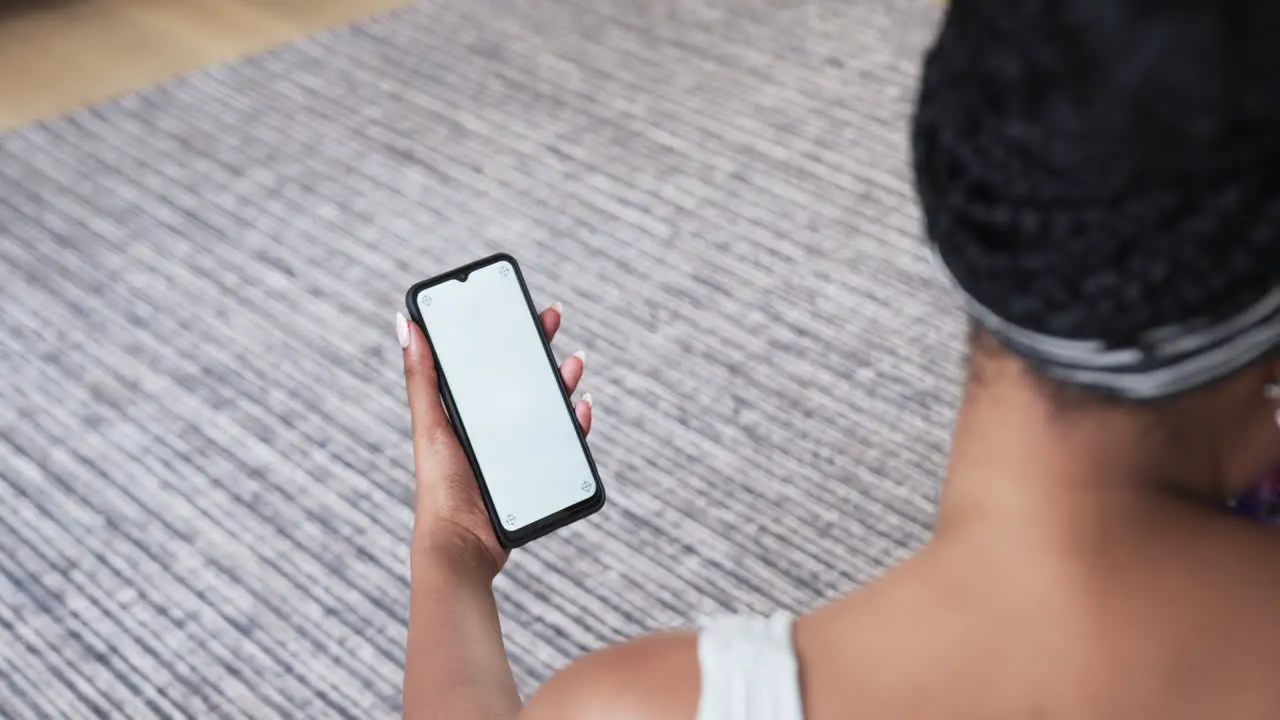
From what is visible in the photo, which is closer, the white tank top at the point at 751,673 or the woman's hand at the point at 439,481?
the white tank top at the point at 751,673

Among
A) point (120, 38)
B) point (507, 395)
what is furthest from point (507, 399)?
→ point (120, 38)

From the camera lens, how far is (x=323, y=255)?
1.56 metres

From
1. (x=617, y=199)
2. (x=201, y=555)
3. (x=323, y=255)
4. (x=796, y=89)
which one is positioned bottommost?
(x=201, y=555)

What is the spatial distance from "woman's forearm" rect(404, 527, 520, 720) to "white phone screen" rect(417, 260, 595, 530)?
12 cm

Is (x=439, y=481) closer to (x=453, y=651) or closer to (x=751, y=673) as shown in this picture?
(x=453, y=651)

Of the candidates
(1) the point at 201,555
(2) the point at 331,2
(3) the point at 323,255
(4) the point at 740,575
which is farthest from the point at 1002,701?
(2) the point at 331,2

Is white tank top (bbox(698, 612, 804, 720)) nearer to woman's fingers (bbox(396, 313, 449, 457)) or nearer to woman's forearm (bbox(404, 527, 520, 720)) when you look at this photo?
woman's forearm (bbox(404, 527, 520, 720))

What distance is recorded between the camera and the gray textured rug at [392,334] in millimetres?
1160

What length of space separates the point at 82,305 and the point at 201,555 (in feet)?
1.54

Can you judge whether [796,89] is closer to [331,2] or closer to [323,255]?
[323,255]

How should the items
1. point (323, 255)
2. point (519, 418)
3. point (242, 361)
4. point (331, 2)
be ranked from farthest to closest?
point (331, 2)
point (323, 255)
point (242, 361)
point (519, 418)

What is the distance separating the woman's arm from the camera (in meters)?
0.67

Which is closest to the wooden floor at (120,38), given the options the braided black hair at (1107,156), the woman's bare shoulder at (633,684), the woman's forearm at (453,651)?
the woman's forearm at (453,651)

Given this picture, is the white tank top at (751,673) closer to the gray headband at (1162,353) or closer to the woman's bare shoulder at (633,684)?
the woman's bare shoulder at (633,684)
